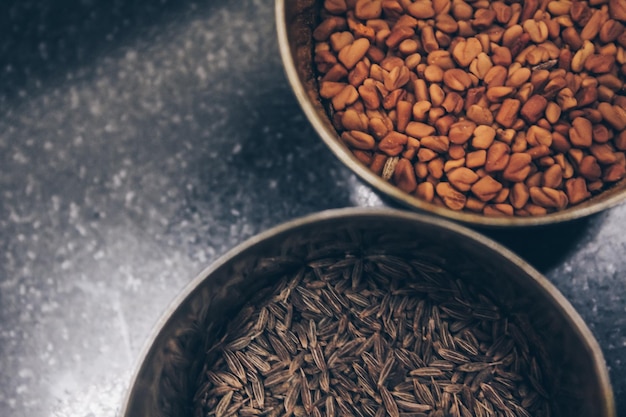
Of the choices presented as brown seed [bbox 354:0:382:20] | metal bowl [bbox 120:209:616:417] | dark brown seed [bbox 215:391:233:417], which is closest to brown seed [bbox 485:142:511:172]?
metal bowl [bbox 120:209:616:417]

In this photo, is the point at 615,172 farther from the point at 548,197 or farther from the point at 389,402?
the point at 389,402

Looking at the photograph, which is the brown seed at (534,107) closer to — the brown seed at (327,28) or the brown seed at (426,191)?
the brown seed at (426,191)

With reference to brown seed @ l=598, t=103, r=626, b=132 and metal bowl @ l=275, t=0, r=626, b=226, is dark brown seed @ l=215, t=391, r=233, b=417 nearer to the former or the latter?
metal bowl @ l=275, t=0, r=626, b=226

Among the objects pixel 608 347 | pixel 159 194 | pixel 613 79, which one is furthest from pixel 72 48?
pixel 608 347

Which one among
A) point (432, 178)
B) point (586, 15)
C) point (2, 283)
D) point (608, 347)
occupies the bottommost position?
point (608, 347)

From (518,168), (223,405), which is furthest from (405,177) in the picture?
(223,405)

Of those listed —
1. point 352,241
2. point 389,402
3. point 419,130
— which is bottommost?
point 389,402

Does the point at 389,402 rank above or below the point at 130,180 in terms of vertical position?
below

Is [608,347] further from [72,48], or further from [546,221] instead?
[72,48]
